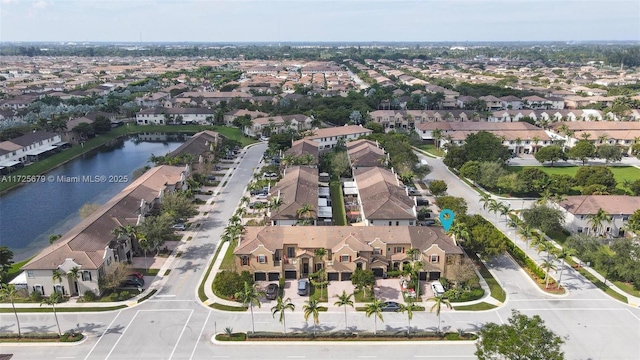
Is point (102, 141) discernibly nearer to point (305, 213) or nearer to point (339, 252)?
point (305, 213)

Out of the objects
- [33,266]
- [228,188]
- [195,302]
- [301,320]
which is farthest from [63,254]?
[228,188]

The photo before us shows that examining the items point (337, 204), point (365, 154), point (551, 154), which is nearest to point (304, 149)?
point (365, 154)

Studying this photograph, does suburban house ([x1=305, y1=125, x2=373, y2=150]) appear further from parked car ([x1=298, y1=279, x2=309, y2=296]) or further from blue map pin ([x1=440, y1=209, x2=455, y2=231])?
parked car ([x1=298, y1=279, x2=309, y2=296])

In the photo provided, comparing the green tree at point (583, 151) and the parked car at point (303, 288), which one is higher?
the green tree at point (583, 151)

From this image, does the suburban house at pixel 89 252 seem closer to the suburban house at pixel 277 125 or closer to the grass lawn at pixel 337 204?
the grass lawn at pixel 337 204

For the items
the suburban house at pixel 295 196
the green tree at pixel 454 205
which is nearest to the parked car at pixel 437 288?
the green tree at pixel 454 205

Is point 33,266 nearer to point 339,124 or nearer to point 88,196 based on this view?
point 88,196
